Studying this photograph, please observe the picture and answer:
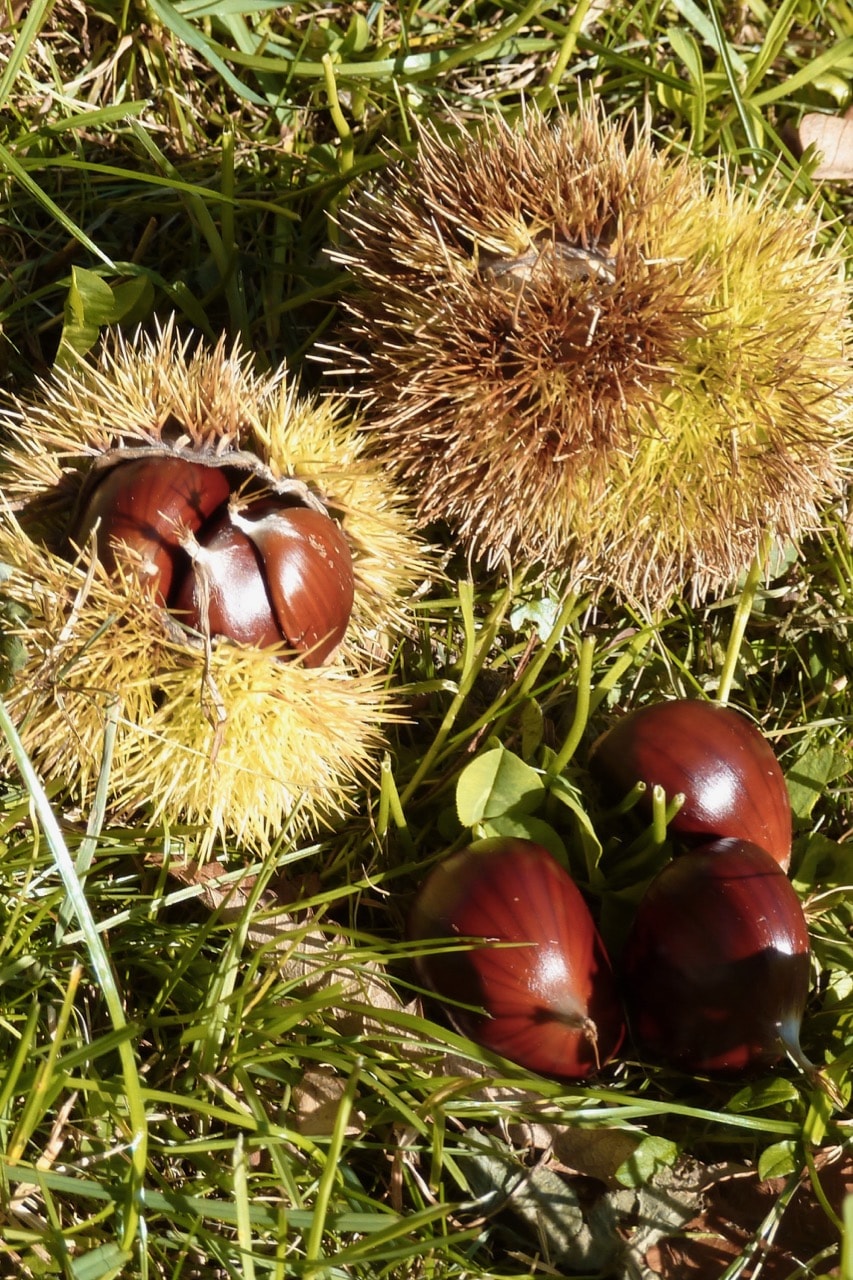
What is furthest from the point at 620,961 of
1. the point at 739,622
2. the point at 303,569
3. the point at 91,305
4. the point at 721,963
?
the point at 91,305

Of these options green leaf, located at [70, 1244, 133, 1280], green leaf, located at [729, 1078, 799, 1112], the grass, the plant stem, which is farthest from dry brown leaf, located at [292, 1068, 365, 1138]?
the plant stem

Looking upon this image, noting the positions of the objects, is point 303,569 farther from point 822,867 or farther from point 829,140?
point 829,140

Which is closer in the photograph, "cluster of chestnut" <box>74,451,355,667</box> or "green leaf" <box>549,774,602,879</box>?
"cluster of chestnut" <box>74,451,355,667</box>

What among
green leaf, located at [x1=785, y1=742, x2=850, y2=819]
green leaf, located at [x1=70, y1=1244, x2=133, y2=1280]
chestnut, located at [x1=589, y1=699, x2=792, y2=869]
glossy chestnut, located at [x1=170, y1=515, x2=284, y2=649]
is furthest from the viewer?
green leaf, located at [x1=785, y1=742, x2=850, y2=819]

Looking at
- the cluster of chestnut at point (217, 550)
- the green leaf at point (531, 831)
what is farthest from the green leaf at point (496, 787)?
the cluster of chestnut at point (217, 550)

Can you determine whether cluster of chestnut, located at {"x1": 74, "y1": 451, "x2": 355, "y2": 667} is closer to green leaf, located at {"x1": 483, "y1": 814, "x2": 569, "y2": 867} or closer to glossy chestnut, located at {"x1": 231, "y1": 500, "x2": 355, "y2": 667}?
glossy chestnut, located at {"x1": 231, "y1": 500, "x2": 355, "y2": 667}

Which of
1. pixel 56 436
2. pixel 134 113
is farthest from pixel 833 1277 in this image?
pixel 134 113

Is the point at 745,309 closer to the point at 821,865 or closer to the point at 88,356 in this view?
the point at 821,865
